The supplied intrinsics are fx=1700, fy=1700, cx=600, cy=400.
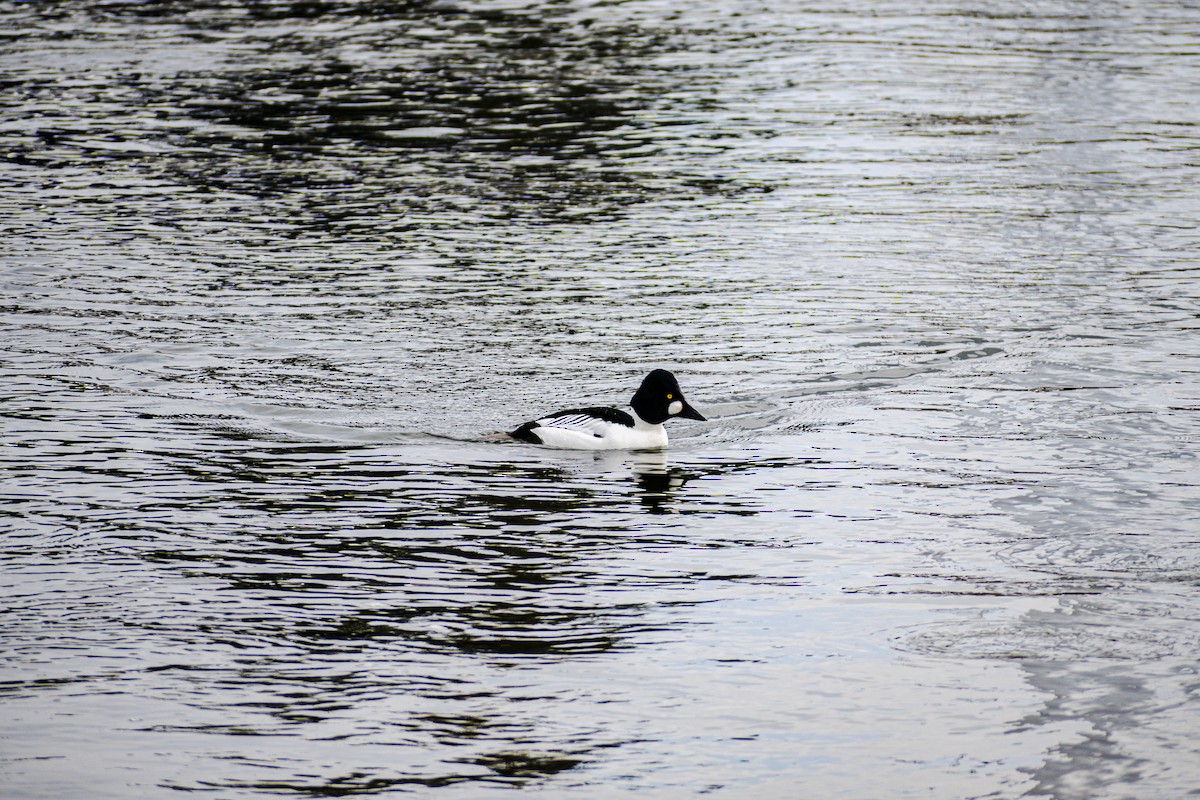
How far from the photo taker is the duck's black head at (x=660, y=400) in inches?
571

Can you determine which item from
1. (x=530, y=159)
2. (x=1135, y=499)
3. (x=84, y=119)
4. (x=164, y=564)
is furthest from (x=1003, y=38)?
(x=164, y=564)

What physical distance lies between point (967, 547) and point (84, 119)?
889 inches

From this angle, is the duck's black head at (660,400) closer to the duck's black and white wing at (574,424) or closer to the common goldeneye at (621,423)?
the common goldeneye at (621,423)

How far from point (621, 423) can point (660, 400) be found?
41 centimetres

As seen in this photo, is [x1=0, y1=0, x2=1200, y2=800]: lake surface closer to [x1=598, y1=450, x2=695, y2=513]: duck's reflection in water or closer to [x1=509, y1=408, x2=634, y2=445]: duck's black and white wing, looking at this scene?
[x1=598, y1=450, x2=695, y2=513]: duck's reflection in water

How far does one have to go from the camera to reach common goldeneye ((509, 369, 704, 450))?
1427 cm

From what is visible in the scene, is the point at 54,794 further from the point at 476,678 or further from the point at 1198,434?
the point at 1198,434

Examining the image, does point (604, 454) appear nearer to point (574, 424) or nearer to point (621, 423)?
point (621, 423)

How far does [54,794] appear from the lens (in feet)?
26.5

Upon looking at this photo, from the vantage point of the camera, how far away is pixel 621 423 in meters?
14.4

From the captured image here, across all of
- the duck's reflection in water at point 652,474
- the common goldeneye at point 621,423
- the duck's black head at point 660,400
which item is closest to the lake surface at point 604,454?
the duck's reflection in water at point 652,474

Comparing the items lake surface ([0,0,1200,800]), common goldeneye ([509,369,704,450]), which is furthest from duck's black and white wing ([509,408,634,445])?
lake surface ([0,0,1200,800])

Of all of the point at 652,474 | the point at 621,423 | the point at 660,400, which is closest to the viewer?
the point at 652,474

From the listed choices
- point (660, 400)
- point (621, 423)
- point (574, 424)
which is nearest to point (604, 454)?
point (621, 423)
